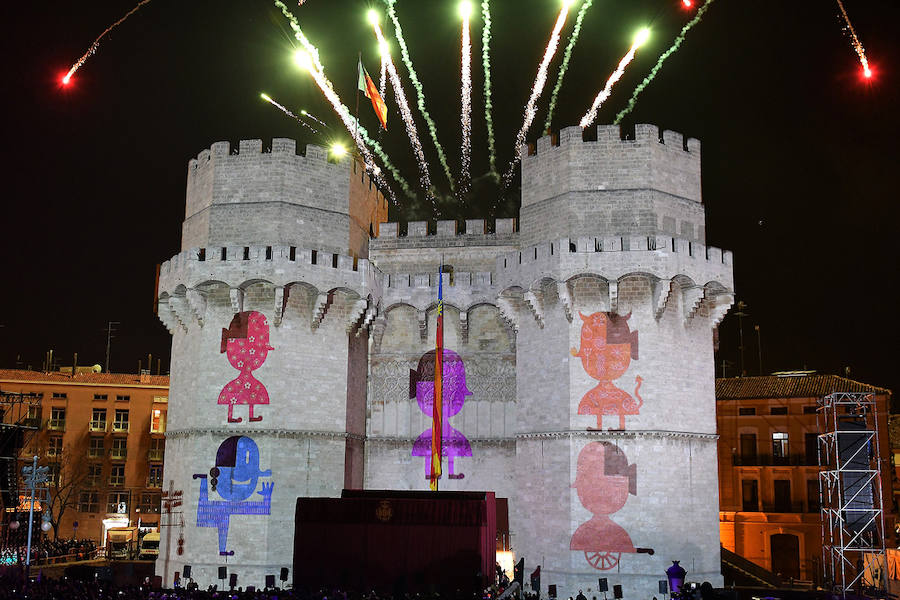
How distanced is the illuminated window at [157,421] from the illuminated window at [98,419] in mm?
3183

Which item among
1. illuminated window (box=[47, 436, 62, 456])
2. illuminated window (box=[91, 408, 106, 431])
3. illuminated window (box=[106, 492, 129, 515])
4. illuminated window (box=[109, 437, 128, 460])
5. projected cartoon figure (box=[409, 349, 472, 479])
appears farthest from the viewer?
illuminated window (box=[91, 408, 106, 431])

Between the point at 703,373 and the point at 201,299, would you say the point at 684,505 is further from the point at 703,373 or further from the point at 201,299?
the point at 201,299

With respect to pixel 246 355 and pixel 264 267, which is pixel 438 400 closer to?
pixel 246 355

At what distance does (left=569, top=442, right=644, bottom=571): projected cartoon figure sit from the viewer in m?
32.1

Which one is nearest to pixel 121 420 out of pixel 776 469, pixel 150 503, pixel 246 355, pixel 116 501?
pixel 116 501

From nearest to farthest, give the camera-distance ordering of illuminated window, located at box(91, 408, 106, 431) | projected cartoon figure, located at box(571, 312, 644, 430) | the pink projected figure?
projected cartoon figure, located at box(571, 312, 644, 430)
the pink projected figure
illuminated window, located at box(91, 408, 106, 431)

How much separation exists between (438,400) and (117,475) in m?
35.6

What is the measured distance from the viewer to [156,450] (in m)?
64.3

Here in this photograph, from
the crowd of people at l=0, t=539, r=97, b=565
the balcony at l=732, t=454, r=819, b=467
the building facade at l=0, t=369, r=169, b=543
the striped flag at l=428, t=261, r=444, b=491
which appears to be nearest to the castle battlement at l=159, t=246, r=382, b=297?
the striped flag at l=428, t=261, r=444, b=491

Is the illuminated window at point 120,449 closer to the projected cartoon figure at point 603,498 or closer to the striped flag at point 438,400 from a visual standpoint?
the striped flag at point 438,400

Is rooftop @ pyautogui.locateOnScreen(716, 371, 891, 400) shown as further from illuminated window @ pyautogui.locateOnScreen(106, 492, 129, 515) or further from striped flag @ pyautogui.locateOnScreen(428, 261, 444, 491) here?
illuminated window @ pyautogui.locateOnScreen(106, 492, 129, 515)

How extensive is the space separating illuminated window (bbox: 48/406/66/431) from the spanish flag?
36.3m

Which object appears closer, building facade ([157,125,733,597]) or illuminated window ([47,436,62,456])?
building facade ([157,125,733,597])

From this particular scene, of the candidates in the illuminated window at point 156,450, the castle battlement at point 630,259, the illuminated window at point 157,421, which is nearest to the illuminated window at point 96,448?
the illuminated window at point 156,450
